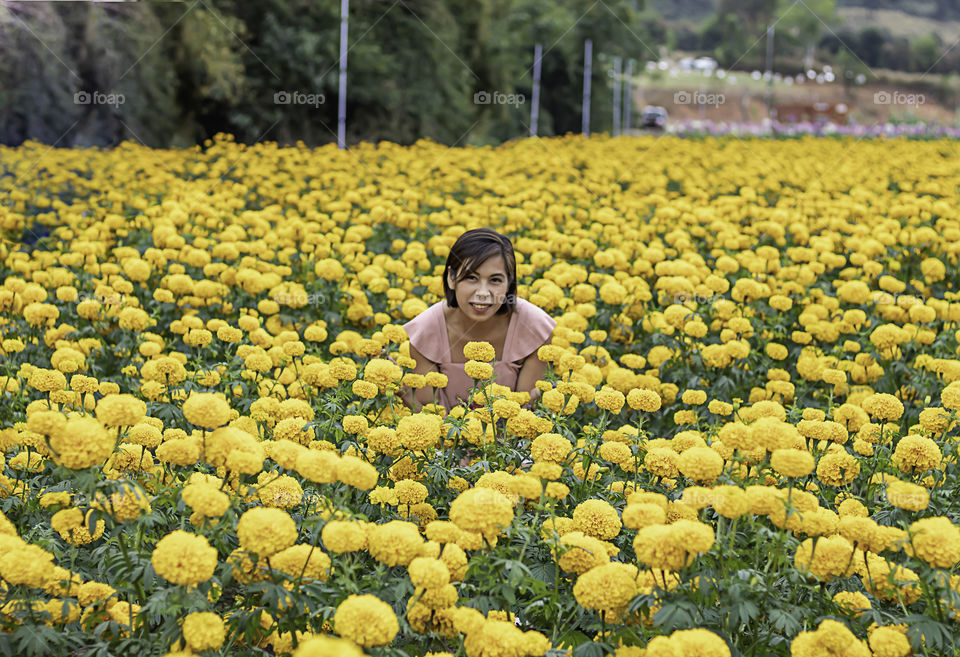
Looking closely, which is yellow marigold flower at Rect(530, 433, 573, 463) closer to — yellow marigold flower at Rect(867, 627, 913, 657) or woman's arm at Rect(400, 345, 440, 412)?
yellow marigold flower at Rect(867, 627, 913, 657)

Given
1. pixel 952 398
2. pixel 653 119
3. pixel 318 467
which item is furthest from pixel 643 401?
pixel 653 119

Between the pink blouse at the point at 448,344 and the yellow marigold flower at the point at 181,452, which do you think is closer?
the yellow marigold flower at the point at 181,452

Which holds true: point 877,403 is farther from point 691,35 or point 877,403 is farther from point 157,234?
point 691,35

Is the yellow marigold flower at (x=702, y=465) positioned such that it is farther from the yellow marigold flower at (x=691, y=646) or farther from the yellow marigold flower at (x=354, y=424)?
the yellow marigold flower at (x=354, y=424)

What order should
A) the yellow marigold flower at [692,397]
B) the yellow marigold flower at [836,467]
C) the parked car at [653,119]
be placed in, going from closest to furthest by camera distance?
the yellow marigold flower at [836,467], the yellow marigold flower at [692,397], the parked car at [653,119]

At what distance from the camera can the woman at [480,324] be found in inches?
164

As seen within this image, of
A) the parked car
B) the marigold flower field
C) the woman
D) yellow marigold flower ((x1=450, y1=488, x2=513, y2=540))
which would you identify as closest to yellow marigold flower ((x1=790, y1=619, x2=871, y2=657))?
the marigold flower field

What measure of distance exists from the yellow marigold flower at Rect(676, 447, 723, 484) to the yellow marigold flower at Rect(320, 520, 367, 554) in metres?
0.83

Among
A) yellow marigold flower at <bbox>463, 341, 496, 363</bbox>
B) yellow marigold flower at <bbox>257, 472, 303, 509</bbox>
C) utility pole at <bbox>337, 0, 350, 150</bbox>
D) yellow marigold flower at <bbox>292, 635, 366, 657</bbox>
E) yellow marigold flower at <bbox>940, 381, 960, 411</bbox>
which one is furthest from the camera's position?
utility pole at <bbox>337, 0, 350, 150</bbox>

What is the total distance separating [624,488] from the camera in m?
2.84

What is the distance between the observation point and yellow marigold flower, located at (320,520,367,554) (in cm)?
191

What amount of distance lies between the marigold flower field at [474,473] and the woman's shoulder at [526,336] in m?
0.15

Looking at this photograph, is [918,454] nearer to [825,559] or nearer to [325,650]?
[825,559]

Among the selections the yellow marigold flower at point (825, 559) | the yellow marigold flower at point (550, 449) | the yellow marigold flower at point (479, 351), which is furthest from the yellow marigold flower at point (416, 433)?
the yellow marigold flower at point (825, 559)
